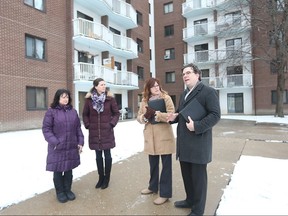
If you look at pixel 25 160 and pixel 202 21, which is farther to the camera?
pixel 202 21

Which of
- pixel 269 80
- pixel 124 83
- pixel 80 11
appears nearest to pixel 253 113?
pixel 269 80

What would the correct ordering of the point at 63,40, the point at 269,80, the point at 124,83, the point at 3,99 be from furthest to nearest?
the point at 269,80, the point at 124,83, the point at 63,40, the point at 3,99

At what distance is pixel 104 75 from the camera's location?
17641 mm

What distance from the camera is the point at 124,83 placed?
66.6ft

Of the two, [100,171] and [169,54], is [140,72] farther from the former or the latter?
[100,171]

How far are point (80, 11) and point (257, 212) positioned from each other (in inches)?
685

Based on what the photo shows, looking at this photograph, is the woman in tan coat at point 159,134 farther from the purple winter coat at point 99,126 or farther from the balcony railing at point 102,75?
the balcony railing at point 102,75

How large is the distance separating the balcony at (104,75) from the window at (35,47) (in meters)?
2.17

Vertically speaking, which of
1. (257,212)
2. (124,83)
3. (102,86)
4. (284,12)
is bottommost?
(257,212)

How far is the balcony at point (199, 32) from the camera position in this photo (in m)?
27.0

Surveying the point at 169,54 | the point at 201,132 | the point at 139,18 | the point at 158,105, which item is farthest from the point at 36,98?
the point at 169,54

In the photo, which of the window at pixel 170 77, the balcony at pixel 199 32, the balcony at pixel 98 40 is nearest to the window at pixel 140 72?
the balcony at pixel 98 40

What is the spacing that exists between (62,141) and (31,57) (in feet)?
38.0

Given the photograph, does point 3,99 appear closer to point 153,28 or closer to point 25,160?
point 25,160
